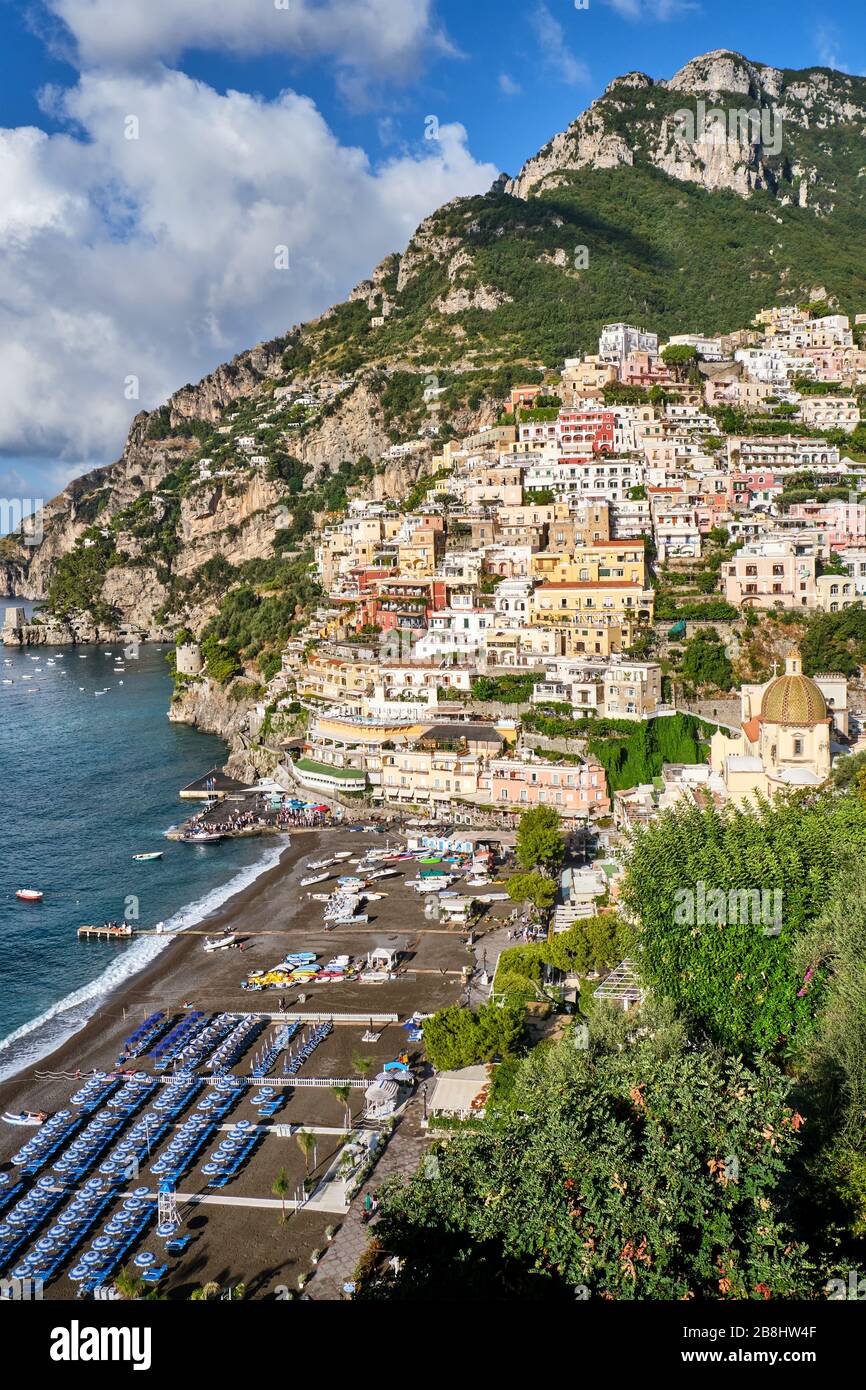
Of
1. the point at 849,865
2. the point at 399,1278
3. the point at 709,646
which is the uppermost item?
the point at 709,646

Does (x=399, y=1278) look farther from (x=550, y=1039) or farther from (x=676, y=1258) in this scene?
(x=550, y=1039)

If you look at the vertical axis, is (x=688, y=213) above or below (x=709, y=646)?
above

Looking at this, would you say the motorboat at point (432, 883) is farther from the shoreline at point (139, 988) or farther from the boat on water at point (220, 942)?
the boat on water at point (220, 942)

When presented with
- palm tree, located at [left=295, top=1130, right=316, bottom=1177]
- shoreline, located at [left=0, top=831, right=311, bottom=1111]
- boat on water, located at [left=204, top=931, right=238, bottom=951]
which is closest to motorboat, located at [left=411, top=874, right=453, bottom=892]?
shoreline, located at [left=0, top=831, right=311, bottom=1111]

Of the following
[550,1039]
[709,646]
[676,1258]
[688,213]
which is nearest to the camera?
[676,1258]

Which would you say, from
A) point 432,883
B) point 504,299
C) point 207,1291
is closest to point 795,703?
point 432,883

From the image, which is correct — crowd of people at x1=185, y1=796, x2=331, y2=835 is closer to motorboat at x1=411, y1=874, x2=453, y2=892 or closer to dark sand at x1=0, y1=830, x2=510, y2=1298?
dark sand at x1=0, y1=830, x2=510, y2=1298
